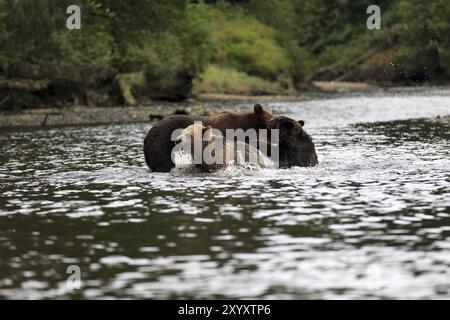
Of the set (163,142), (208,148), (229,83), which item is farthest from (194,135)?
(229,83)

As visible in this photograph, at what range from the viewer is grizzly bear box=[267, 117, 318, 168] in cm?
1672

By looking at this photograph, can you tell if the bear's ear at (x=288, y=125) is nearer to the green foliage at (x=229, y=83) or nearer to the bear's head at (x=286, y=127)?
the bear's head at (x=286, y=127)

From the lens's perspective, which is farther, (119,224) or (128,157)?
(128,157)

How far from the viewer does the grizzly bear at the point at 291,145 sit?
54.9 feet

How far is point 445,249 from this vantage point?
898 cm

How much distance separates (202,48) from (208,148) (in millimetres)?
42982

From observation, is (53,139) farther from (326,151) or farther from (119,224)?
(119,224)

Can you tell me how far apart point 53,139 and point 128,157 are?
7316mm

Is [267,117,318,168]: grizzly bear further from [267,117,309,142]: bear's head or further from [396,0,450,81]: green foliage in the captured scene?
[396,0,450,81]: green foliage

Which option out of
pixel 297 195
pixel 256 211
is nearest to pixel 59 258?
pixel 256 211

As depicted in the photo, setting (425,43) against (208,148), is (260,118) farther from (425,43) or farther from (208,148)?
(425,43)

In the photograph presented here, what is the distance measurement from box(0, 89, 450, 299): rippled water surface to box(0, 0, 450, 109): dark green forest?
23.5 metres

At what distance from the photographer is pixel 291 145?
1683 cm

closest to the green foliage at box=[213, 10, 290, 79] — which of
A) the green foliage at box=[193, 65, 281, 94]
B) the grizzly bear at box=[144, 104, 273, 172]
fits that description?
the green foliage at box=[193, 65, 281, 94]
